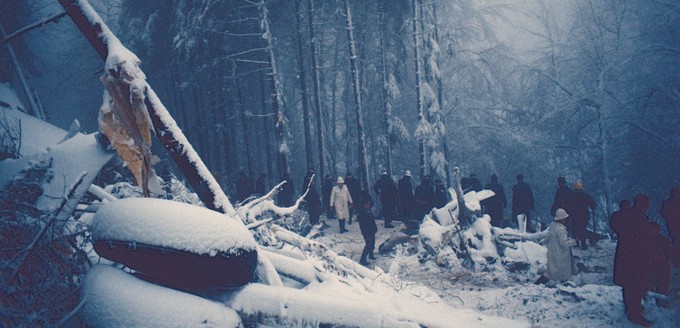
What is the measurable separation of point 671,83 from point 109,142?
18815mm

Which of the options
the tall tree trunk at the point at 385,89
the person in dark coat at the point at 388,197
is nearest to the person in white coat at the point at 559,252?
the person in dark coat at the point at 388,197

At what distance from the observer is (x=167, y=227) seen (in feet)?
9.37

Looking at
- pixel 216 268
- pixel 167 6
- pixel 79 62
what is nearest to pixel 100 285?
pixel 216 268

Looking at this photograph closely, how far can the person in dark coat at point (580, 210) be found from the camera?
941 cm

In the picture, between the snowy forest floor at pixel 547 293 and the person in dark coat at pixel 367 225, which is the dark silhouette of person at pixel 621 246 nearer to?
the snowy forest floor at pixel 547 293

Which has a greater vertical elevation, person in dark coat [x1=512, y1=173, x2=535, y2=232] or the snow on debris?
the snow on debris

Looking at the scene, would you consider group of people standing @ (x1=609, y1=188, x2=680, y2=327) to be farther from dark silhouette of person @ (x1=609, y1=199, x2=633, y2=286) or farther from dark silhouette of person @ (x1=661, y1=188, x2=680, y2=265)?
dark silhouette of person @ (x1=661, y1=188, x2=680, y2=265)

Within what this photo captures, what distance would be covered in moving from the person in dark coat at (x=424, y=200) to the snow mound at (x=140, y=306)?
399 inches

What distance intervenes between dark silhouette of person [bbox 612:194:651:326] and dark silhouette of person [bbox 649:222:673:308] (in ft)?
0.34

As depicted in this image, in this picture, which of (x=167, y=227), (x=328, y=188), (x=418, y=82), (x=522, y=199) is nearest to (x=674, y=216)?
(x=522, y=199)

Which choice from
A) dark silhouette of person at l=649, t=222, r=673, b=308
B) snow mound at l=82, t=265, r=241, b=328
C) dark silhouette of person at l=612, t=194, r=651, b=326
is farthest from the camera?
dark silhouette of person at l=649, t=222, r=673, b=308

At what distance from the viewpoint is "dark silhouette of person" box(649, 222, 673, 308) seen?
558 centimetres

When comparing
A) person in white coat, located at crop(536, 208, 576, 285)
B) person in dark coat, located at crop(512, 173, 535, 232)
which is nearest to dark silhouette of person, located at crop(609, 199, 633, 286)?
person in white coat, located at crop(536, 208, 576, 285)

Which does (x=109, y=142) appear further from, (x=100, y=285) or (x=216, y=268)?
(x=216, y=268)
